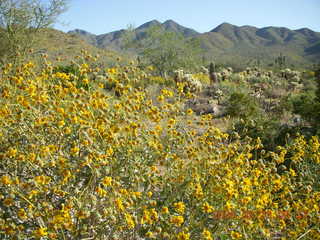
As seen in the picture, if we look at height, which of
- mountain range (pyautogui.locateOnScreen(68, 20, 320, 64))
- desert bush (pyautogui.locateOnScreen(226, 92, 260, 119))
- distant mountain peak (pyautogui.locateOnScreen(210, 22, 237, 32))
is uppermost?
distant mountain peak (pyautogui.locateOnScreen(210, 22, 237, 32))

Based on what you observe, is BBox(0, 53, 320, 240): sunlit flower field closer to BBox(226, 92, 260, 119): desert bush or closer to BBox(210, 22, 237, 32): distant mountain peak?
BBox(226, 92, 260, 119): desert bush

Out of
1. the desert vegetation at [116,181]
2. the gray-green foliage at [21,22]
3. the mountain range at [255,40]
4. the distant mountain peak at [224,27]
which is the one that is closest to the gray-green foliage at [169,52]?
the gray-green foliage at [21,22]

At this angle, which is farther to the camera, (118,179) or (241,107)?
(241,107)

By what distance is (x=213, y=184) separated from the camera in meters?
2.96

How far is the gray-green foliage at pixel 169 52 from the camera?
1762 cm

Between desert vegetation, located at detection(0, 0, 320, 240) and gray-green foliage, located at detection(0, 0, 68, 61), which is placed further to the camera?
gray-green foliage, located at detection(0, 0, 68, 61)

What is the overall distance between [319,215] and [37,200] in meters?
2.53

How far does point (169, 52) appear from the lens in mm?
17641

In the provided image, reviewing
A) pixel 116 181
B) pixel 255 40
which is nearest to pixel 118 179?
pixel 116 181

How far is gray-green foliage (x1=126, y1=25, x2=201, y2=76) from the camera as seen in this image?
17625 mm

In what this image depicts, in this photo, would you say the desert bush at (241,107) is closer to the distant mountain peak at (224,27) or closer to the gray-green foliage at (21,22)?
the gray-green foliage at (21,22)

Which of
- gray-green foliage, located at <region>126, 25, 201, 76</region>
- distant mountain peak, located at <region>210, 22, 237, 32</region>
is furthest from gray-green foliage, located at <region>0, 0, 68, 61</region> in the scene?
distant mountain peak, located at <region>210, 22, 237, 32</region>

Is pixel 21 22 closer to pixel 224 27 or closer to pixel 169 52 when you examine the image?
pixel 169 52

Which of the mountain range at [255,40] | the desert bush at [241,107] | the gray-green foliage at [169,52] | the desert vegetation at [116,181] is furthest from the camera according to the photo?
the mountain range at [255,40]
